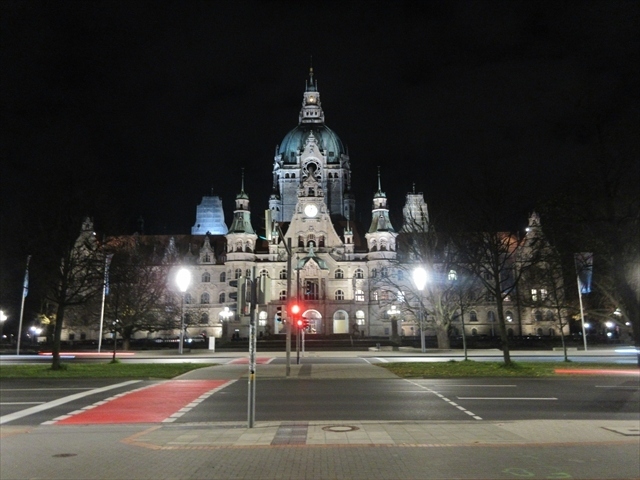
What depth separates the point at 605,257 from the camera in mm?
36938

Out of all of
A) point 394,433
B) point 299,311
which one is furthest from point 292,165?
point 394,433

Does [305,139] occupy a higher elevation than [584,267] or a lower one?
→ higher

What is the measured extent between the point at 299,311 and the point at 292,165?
87.2 m

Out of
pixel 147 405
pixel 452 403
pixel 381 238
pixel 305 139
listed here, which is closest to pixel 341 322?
pixel 381 238

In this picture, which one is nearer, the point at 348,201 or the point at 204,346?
the point at 204,346

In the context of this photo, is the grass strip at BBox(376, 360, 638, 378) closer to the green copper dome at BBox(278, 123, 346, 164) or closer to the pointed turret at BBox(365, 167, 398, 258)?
the pointed turret at BBox(365, 167, 398, 258)

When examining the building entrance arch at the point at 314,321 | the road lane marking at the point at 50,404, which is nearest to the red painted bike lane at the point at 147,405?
the road lane marking at the point at 50,404

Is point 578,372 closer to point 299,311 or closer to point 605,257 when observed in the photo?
point 605,257

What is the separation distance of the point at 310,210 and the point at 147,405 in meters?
78.9

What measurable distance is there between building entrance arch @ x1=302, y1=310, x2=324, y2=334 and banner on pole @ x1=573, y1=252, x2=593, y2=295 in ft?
164

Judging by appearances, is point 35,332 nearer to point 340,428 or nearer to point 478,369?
point 478,369

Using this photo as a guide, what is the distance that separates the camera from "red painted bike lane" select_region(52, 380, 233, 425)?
1538cm

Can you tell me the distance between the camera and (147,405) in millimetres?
17969

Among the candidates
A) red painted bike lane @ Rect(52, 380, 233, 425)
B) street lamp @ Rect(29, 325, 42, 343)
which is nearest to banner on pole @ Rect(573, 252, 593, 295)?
red painted bike lane @ Rect(52, 380, 233, 425)
